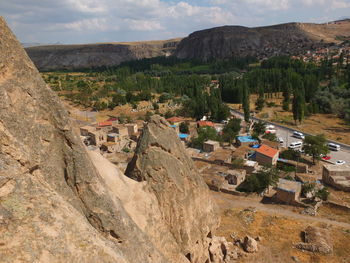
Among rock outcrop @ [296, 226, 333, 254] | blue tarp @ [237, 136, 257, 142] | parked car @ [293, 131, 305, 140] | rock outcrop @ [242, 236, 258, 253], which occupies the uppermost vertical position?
rock outcrop @ [242, 236, 258, 253]

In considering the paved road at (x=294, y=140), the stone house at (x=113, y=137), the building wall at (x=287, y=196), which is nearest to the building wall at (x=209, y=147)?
the paved road at (x=294, y=140)

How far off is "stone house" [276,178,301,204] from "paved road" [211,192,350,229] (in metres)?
0.91

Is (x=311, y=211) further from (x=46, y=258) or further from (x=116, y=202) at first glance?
(x=46, y=258)

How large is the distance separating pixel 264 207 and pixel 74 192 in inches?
935

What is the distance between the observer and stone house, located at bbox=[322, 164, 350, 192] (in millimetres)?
31438

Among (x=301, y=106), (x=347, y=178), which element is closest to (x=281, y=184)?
(x=347, y=178)

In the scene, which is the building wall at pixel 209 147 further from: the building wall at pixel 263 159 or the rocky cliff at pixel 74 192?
the rocky cliff at pixel 74 192

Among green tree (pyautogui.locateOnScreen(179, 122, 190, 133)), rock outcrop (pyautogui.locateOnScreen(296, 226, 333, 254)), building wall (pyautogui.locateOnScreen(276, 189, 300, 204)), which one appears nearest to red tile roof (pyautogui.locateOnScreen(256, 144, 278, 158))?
building wall (pyautogui.locateOnScreen(276, 189, 300, 204))

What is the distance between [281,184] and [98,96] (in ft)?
253

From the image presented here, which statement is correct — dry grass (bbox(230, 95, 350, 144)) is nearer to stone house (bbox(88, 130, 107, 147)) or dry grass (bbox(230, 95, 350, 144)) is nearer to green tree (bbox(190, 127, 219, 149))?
green tree (bbox(190, 127, 219, 149))

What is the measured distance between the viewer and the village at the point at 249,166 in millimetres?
28953

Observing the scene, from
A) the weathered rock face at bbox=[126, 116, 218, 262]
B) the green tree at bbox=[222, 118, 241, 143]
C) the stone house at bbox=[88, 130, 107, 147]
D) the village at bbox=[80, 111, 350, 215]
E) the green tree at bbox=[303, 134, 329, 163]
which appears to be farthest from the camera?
the green tree at bbox=[222, 118, 241, 143]

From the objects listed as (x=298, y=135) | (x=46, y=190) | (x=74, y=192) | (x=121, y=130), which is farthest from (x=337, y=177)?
(x=121, y=130)

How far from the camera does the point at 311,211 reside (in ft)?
85.4
